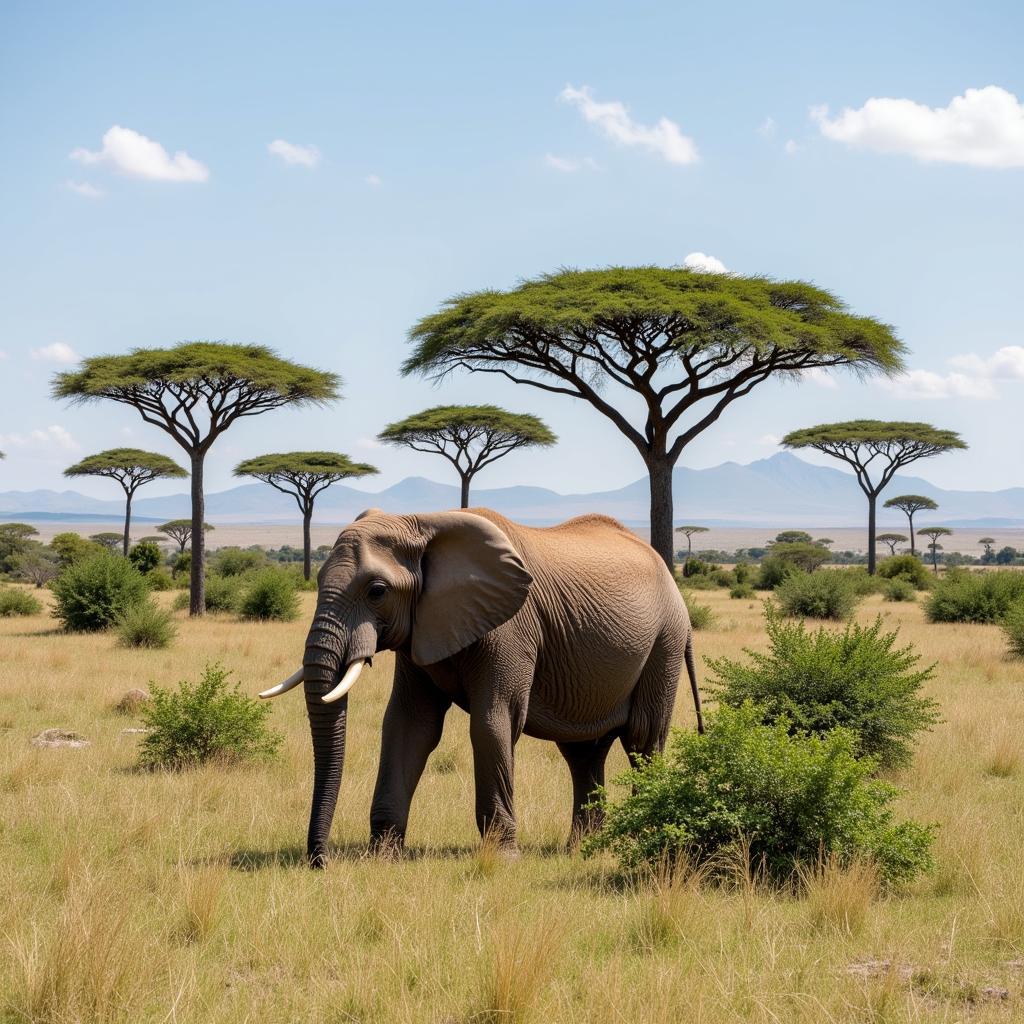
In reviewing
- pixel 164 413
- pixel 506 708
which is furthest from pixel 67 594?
pixel 506 708

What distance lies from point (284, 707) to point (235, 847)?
6636 millimetres

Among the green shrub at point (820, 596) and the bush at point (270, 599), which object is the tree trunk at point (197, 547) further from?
the green shrub at point (820, 596)

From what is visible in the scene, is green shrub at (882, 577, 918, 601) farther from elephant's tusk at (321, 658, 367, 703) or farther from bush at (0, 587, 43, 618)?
elephant's tusk at (321, 658, 367, 703)

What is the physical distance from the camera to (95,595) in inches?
933

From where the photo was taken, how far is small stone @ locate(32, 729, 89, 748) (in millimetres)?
10547

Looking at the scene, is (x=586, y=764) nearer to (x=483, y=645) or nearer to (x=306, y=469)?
(x=483, y=645)

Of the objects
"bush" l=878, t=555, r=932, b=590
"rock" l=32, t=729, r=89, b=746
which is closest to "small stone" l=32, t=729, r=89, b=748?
"rock" l=32, t=729, r=89, b=746

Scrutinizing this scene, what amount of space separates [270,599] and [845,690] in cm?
1918

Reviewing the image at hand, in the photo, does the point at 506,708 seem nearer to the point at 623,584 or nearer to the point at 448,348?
the point at 623,584

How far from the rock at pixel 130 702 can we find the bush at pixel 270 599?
13.8 metres

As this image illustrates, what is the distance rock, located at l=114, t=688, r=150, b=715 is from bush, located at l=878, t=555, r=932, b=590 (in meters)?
38.6

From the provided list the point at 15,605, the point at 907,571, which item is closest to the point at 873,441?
the point at 907,571

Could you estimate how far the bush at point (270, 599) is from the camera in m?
27.2

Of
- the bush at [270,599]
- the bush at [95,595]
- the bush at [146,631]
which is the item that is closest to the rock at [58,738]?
the bush at [146,631]
